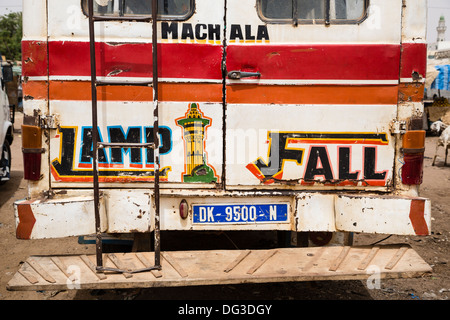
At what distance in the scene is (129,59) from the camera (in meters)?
2.91

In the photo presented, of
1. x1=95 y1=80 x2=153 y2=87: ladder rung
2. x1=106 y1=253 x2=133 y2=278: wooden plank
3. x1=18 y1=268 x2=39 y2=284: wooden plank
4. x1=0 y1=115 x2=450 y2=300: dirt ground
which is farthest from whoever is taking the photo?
x1=0 y1=115 x2=450 y2=300: dirt ground

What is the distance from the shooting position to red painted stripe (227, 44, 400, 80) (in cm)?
296

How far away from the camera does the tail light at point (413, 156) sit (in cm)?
300

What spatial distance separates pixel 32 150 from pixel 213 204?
4.31ft

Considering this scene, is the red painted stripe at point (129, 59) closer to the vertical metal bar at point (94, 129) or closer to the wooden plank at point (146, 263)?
the vertical metal bar at point (94, 129)

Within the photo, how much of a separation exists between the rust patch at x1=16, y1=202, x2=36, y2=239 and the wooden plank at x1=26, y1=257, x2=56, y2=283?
0.57 feet

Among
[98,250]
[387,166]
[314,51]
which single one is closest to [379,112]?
[387,166]

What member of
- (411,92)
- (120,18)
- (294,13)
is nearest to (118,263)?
(120,18)

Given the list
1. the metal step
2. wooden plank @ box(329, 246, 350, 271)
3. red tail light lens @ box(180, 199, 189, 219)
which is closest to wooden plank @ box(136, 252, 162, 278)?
the metal step

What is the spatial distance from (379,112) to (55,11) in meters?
2.34

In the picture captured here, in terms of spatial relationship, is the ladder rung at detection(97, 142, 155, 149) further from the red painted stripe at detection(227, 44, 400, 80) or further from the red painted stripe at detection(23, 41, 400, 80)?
the red painted stripe at detection(227, 44, 400, 80)

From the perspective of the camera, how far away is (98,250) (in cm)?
283

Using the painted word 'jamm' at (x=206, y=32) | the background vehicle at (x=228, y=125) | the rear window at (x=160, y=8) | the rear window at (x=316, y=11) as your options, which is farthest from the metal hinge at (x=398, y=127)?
the rear window at (x=160, y=8)
